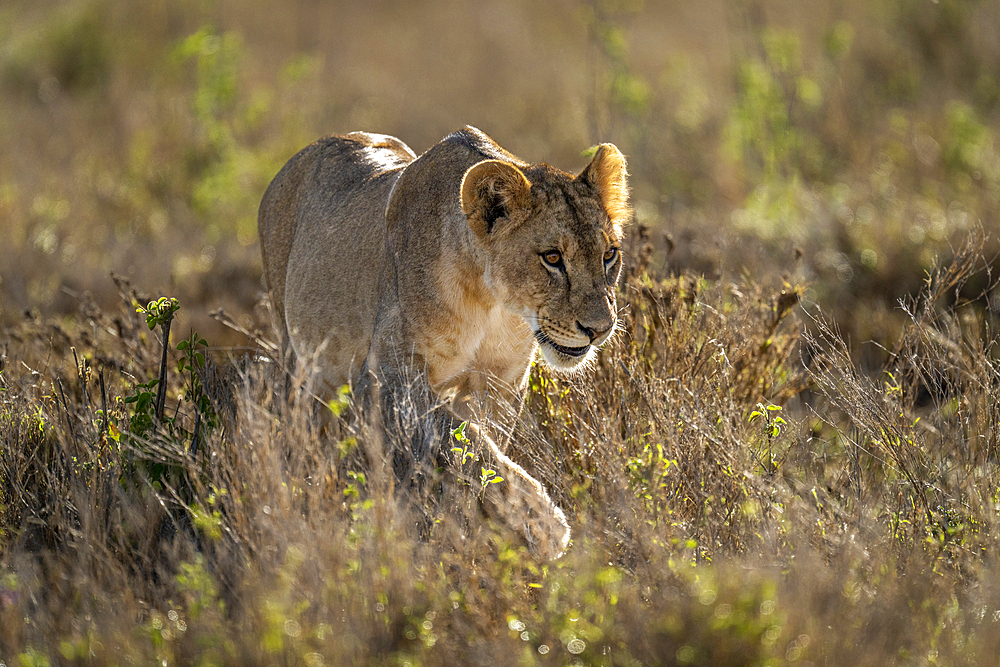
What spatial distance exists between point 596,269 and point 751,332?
1338 millimetres

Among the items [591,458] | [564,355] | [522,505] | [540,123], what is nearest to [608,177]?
[564,355]

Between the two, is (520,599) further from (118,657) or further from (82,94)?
(82,94)

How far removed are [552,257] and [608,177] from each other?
0.55 m

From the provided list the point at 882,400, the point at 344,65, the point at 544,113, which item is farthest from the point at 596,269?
the point at 344,65

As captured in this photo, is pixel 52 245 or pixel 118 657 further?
pixel 52 245

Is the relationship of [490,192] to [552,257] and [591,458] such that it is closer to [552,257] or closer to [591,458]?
[552,257]

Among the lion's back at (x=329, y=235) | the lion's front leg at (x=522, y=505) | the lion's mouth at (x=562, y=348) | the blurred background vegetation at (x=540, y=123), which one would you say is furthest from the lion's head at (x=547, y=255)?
the blurred background vegetation at (x=540, y=123)

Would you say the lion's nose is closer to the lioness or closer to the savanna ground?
the lioness

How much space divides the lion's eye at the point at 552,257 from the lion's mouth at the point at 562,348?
0.93ft

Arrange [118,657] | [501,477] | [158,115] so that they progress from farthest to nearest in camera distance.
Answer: [158,115] → [501,477] → [118,657]

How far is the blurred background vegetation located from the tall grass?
1412mm

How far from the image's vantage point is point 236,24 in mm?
20547

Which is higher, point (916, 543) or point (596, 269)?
point (596, 269)

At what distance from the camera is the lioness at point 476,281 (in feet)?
13.0
